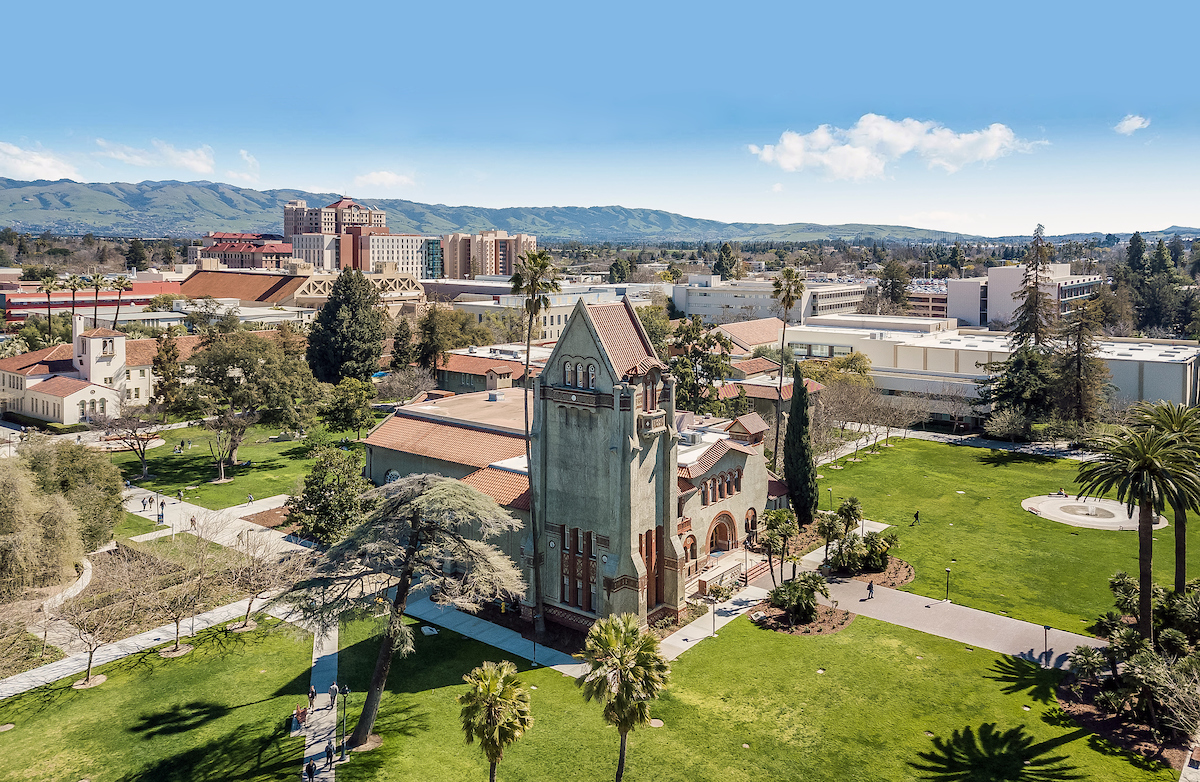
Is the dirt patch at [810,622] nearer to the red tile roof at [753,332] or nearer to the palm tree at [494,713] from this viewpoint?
the palm tree at [494,713]

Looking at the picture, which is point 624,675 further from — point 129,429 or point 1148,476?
point 129,429

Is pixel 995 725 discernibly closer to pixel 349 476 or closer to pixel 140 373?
pixel 349 476

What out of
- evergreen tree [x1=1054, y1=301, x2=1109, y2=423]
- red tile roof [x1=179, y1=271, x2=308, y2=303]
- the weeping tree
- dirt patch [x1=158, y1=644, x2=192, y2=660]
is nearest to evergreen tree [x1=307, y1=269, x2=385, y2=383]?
red tile roof [x1=179, y1=271, x2=308, y2=303]

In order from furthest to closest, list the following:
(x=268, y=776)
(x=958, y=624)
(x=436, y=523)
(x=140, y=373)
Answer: (x=140, y=373) → (x=958, y=624) → (x=436, y=523) → (x=268, y=776)

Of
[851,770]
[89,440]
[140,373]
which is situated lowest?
[851,770]

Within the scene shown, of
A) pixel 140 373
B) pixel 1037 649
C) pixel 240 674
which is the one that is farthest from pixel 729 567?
pixel 140 373

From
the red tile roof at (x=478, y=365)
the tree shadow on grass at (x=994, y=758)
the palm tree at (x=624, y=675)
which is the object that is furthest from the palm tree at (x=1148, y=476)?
the red tile roof at (x=478, y=365)
